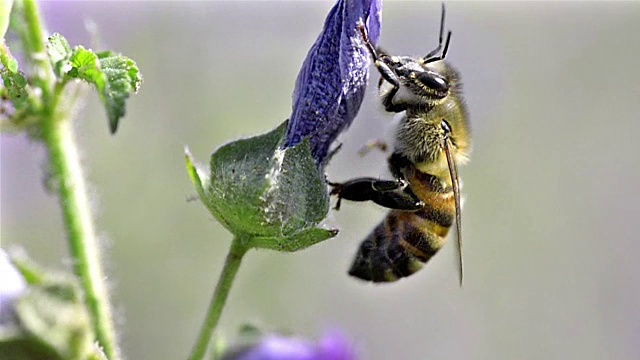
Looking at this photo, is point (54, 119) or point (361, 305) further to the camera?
point (361, 305)

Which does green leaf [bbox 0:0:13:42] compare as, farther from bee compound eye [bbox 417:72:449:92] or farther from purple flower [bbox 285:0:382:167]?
bee compound eye [bbox 417:72:449:92]

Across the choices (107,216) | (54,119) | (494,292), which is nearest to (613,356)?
(494,292)

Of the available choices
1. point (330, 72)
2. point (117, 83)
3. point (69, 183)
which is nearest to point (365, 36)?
point (330, 72)

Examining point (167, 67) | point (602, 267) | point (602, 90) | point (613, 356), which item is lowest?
point (613, 356)

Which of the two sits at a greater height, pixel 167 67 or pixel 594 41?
pixel 167 67

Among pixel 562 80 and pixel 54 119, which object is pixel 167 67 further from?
pixel 54 119

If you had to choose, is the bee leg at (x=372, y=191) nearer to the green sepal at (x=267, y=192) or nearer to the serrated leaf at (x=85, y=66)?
the green sepal at (x=267, y=192)

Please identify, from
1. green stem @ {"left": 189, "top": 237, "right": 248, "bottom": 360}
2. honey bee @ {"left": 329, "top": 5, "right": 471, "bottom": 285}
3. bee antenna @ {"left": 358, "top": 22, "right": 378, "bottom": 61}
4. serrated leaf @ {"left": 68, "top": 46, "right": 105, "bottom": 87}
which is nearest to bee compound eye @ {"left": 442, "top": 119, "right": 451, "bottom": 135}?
honey bee @ {"left": 329, "top": 5, "right": 471, "bottom": 285}

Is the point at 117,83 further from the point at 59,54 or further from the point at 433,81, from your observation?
the point at 433,81
